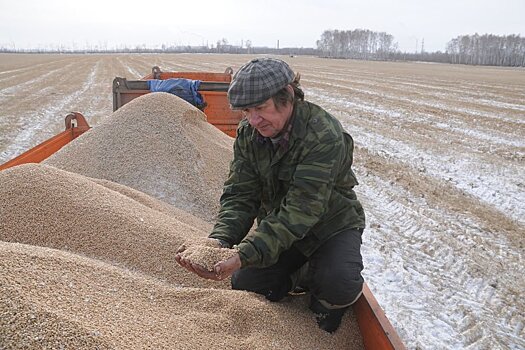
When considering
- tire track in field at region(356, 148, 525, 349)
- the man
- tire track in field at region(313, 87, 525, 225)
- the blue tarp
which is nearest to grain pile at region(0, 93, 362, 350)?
the man

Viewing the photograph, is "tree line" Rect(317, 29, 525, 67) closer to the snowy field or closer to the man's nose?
the snowy field

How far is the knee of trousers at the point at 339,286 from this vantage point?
2164 mm

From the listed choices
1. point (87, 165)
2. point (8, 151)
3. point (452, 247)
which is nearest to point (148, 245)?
point (87, 165)

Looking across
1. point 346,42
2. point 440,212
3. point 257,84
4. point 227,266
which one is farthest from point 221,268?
point 346,42

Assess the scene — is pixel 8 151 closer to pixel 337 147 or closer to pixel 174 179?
pixel 174 179

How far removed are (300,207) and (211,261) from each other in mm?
460

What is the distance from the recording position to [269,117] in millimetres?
2113

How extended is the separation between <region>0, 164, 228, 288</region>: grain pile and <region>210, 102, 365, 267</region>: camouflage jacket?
1.42 feet

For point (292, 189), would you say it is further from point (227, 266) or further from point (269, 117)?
point (227, 266)

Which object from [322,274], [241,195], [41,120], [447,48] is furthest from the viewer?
[447,48]

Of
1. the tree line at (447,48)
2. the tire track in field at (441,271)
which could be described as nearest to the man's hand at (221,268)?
the tire track in field at (441,271)

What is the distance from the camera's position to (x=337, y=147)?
2.13m

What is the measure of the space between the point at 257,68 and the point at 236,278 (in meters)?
1.12

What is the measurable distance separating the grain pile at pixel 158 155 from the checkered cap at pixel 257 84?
1919mm
